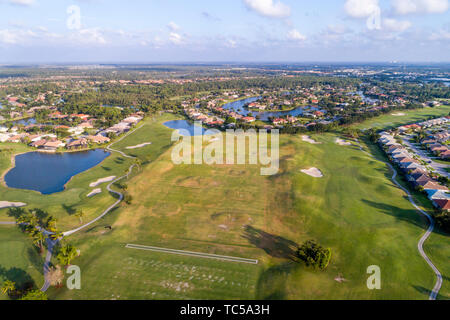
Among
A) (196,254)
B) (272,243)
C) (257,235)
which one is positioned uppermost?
(257,235)

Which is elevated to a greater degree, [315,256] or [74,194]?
[74,194]

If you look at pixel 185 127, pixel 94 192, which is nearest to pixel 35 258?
pixel 94 192

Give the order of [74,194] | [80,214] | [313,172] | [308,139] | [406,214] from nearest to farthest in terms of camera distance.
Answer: [80,214]
[406,214]
[74,194]
[313,172]
[308,139]

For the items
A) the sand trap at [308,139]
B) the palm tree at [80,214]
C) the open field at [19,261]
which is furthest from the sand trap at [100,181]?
the sand trap at [308,139]

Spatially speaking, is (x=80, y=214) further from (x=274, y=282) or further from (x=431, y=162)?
(x=431, y=162)

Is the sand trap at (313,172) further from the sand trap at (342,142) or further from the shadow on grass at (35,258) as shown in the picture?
the shadow on grass at (35,258)

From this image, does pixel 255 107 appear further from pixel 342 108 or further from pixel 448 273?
pixel 448 273

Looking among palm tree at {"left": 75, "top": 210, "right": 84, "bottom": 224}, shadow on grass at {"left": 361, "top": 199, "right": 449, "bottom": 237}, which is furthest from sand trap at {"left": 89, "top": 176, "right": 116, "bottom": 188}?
shadow on grass at {"left": 361, "top": 199, "right": 449, "bottom": 237}
